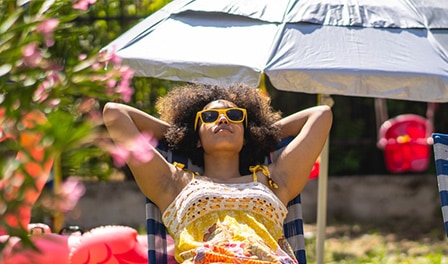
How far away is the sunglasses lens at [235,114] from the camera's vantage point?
15.0 ft

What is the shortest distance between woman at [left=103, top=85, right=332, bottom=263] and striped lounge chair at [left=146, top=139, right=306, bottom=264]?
0.05 m

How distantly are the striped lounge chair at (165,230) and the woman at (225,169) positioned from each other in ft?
0.18

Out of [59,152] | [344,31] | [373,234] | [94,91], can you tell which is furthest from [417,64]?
[373,234]

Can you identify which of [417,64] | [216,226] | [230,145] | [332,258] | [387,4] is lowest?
[332,258]

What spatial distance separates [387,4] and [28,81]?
11.9ft

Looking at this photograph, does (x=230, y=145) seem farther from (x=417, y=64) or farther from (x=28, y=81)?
(x=28, y=81)

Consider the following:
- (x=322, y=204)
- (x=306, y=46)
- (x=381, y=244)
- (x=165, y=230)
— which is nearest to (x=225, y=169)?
(x=165, y=230)

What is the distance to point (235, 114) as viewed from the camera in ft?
15.0

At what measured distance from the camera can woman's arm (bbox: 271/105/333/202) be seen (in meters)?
4.62

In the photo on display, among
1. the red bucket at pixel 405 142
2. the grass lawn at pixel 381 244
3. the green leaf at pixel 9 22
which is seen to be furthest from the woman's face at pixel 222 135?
the red bucket at pixel 405 142

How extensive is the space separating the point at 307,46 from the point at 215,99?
20.9 inches

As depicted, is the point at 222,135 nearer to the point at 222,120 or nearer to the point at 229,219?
the point at 222,120

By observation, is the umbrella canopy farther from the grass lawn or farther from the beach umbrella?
the grass lawn

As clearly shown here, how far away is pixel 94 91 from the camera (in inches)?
73.4
